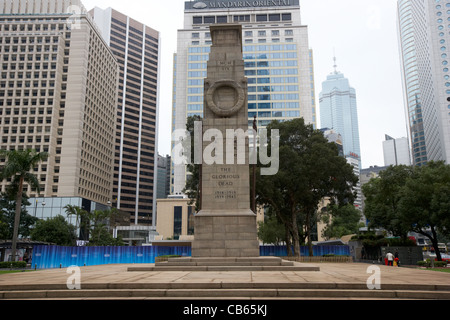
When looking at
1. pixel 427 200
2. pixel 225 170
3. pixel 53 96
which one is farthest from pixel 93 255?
pixel 53 96

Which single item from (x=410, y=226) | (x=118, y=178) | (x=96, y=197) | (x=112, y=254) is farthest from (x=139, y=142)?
(x=410, y=226)

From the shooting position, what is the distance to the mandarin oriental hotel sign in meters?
122

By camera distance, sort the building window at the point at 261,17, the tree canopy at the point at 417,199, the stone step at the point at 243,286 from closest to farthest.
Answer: the stone step at the point at 243,286, the tree canopy at the point at 417,199, the building window at the point at 261,17

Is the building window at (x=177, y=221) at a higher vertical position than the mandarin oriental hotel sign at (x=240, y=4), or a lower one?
lower

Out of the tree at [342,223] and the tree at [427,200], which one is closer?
the tree at [427,200]

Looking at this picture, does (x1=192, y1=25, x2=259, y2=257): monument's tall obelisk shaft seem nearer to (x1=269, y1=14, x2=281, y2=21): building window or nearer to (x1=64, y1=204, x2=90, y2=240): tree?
(x1=64, y1=204, x2=90, y2=240): tree

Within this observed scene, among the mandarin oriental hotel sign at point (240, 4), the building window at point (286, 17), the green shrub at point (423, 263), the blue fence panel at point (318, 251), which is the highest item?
the mandarin oriental hotel sign at point (240, 4)

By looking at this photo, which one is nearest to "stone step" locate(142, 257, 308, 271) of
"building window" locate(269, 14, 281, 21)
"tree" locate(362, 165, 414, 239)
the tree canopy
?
the tree canopy

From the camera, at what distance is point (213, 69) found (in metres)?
23.7

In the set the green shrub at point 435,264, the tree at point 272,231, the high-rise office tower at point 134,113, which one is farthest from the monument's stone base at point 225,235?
the high-rise office tower at point 134,113

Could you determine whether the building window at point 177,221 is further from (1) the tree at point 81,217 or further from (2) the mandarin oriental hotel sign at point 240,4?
(2) the mandarin oriental hotel sign at point 240,4

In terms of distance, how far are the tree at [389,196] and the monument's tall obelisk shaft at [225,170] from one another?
2358 centimetres

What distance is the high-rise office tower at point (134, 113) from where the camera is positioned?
5576 inches

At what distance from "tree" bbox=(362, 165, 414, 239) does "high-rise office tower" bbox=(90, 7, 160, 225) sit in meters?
106
